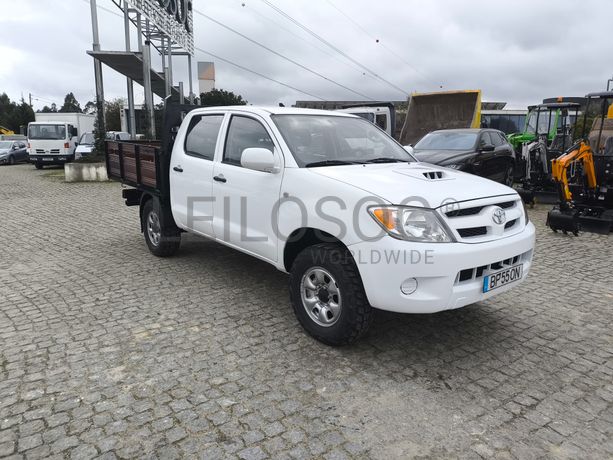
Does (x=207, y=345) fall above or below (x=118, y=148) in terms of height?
below

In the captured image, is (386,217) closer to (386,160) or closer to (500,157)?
(386,160)

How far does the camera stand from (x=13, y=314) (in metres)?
4.26

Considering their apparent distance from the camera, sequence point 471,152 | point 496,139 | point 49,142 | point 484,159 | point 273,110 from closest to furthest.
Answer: point 273,110 → point 471,152 → point 484,159 → point 496,139 → point 49,142

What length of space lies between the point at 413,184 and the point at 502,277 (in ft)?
3.18

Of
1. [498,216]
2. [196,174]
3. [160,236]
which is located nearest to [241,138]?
[196,174]

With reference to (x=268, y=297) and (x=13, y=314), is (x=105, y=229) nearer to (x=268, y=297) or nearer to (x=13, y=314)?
(x=13, y=314)

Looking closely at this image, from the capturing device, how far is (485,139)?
10727mm

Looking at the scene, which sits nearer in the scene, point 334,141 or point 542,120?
point 334,141

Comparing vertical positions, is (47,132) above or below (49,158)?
above

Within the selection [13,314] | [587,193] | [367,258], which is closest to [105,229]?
[13,314]

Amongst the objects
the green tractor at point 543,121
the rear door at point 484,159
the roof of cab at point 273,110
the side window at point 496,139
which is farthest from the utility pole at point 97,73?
the green tractor at point 543,121

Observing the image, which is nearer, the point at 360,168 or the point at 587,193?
the point at 360,168

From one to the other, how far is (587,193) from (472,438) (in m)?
7.36

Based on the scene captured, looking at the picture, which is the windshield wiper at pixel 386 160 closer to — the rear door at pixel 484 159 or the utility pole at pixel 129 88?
the rear door at pixel 484 159
